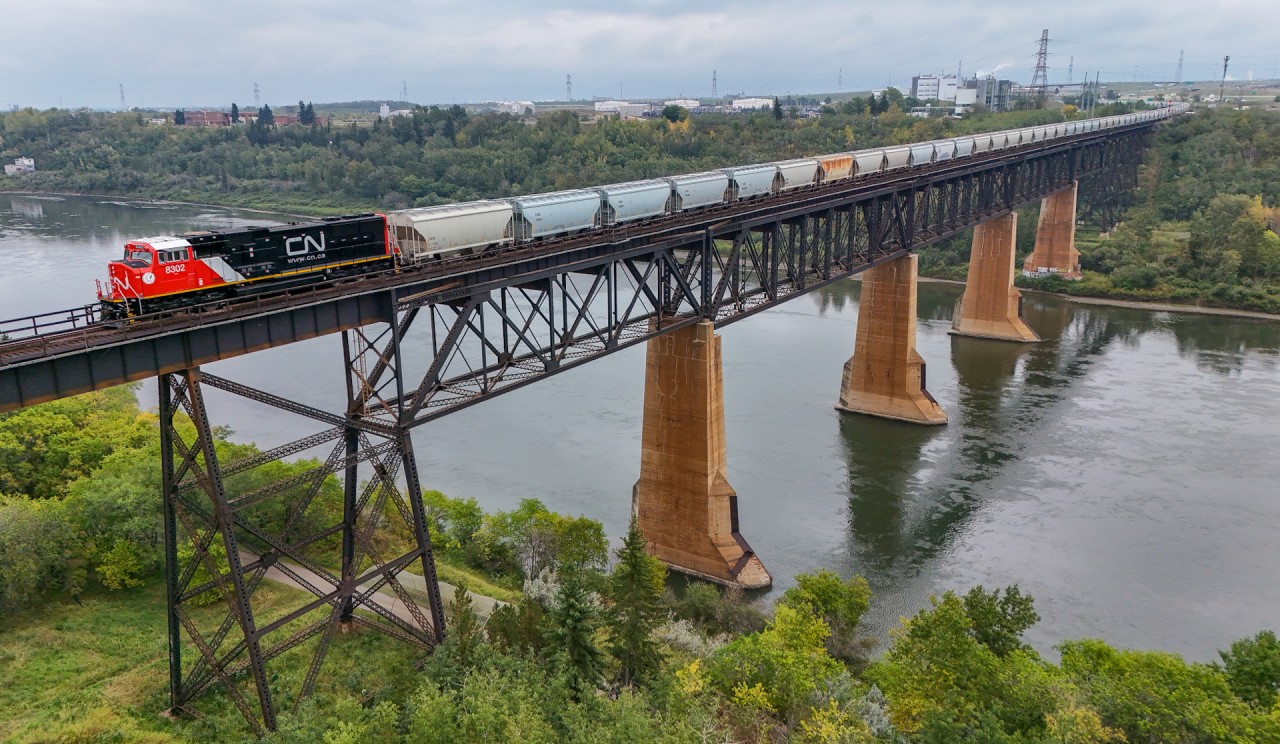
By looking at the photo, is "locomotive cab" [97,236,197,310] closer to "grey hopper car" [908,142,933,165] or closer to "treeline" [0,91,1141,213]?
"grey hopper car" [908,142,933,165]

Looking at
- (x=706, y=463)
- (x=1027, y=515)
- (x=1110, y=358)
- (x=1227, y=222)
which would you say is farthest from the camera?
(x=1227, y=222)

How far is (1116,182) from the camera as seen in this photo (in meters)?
103

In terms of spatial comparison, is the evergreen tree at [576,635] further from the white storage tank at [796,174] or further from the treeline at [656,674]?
the white storage tank at [796,174]

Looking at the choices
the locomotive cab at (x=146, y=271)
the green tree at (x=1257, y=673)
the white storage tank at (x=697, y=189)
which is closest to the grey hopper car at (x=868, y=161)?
the white storage tank at (x=697, y=189)

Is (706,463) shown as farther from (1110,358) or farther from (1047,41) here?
(1047,41)

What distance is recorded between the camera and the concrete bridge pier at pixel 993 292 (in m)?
65.3

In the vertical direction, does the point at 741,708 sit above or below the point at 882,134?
below

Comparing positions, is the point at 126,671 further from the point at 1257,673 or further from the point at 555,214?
the point at 1257,673

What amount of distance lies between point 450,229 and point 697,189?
1303 cm

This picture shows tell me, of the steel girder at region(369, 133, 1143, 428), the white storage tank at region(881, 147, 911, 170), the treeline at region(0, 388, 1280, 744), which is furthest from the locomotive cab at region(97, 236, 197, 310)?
the white storage tank at region(881, 147, 911, 170)

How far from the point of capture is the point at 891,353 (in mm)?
49688

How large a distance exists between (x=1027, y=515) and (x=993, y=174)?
1157 inches

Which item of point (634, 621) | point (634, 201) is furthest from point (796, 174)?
point (634, 621)

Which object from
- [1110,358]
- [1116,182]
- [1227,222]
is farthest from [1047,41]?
[1110,358]
